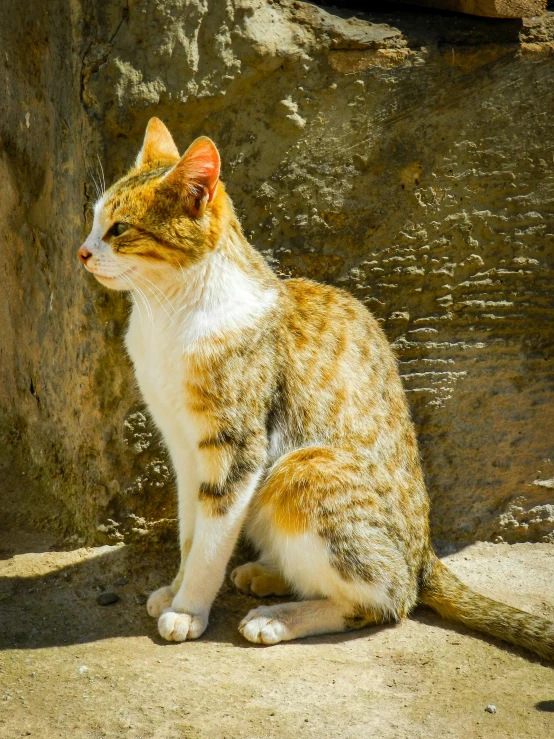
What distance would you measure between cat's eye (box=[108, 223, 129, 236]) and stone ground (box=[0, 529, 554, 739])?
1758mm

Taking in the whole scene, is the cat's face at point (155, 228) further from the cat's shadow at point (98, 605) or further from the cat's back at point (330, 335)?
the cat's shadow at point (98, 605)

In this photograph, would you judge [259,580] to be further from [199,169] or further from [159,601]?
[199,169]

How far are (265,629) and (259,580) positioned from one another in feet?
1.64

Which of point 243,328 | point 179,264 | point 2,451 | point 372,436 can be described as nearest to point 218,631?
point 372,436

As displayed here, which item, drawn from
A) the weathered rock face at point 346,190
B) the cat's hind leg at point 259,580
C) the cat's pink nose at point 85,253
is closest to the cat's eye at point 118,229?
the cat's pink nose at point 85,253

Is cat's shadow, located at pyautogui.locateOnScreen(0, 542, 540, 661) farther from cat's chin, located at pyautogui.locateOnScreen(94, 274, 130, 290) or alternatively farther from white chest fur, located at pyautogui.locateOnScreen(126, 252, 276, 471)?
cat's chin, located at pyautogui.locateOnScreen(94, 274, 130, 290)

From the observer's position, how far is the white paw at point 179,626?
3.97 m

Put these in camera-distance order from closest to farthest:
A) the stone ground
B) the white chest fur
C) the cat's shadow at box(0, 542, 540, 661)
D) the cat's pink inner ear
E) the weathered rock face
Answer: the stone ground < the cat's pink inner ear < the white chest fur < the cat's shadow at box(0, 542, 540, 661) < the weathered rock face

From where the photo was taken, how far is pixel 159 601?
4273 millimetres

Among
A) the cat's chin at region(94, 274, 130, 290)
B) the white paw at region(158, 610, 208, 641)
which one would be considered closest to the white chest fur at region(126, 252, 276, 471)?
the cat's chin at region(94, 274, 130, 290)

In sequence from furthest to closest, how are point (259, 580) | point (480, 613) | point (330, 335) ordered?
point (259, 580)
point (330, 335)
point (480, 613)

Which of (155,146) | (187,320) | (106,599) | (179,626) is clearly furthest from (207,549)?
(155,146)

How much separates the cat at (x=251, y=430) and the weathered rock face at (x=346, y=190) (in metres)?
0.41

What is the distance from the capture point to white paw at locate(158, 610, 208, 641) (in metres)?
3.97
